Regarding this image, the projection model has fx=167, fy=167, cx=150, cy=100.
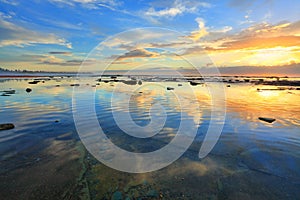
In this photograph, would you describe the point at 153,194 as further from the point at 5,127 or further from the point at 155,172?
the point at 5,127

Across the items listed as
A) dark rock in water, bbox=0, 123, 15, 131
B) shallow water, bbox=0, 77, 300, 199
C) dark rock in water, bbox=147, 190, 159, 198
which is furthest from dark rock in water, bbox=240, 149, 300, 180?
dark rock in water, bbox=0, 123, 15, 131

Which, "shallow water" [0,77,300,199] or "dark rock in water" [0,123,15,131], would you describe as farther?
"dark rock in water" [0,123,15,131]

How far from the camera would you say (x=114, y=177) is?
6367 mm

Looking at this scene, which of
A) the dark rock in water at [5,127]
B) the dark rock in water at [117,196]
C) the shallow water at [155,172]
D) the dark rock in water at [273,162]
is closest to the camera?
the dark rock in water at [117,196]

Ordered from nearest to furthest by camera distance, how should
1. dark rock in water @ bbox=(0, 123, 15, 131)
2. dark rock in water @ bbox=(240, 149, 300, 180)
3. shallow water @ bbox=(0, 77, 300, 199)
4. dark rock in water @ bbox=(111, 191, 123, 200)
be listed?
dark rock in water @ bbox=(111, 191, 123, 200)
shallow water @ bbox=(0, 77, 300, 199)
dark rock in water @ bbox=(240, 149, 300, 180)
dark rock in water @ bbox=(0, 123, 15, 131)

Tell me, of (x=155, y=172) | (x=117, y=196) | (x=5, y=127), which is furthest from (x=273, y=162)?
(x=5, y=127)

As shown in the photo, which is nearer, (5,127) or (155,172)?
(155,172)

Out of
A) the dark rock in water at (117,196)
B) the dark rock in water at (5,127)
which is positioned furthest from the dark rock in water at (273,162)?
the dark rock in water at (5,127)

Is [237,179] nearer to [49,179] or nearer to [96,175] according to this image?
[96,175]

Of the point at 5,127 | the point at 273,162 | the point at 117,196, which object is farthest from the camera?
the point at 5,127

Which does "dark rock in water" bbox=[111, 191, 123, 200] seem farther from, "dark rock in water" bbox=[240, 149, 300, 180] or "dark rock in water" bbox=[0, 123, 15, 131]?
"dark rock in water" bbox=[0, 123, 15, 131]

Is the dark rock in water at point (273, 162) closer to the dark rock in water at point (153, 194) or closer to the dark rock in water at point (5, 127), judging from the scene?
the dark rock in water at point (153, 194)

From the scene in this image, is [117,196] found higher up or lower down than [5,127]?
lower down

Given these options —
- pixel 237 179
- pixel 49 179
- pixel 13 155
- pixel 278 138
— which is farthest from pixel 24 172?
pixel 278 138
